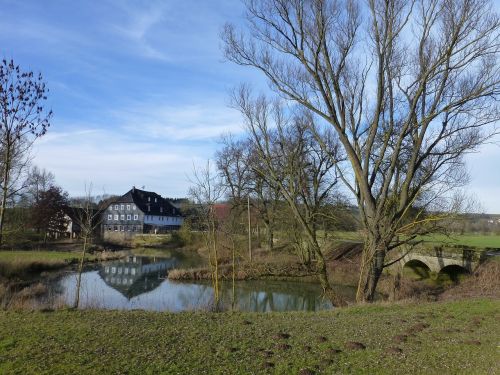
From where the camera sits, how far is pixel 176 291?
2314 centimetres

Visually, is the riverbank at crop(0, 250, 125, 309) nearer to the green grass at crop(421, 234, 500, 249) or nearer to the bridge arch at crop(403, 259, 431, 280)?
the green grass at crop(421, 234, 500, 249)

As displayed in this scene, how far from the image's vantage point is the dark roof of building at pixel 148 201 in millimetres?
77750

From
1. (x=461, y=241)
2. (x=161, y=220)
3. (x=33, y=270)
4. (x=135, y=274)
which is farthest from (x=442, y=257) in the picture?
(x=161, y=220)

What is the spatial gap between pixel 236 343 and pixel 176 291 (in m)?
16.6

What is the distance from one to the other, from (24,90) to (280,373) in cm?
987

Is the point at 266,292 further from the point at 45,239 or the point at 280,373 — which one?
the point at 45,239

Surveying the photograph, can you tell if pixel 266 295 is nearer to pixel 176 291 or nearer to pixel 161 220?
pixel 176 291

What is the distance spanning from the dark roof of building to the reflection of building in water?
114 feet

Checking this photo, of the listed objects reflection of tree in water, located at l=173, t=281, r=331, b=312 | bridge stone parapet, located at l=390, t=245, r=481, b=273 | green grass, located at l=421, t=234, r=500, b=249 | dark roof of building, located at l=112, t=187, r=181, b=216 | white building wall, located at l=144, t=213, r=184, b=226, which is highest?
dark roof of building, located at l=112, t=187, r=181, b=216

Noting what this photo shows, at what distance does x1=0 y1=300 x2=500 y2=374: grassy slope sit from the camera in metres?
6.05

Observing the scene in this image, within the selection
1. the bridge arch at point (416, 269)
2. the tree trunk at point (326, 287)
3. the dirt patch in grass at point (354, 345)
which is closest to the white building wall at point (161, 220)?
the bridge arch at point (416, 269)

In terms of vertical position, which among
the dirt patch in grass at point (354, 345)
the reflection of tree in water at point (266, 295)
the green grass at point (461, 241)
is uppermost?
A: the green grass at point (461, 241)

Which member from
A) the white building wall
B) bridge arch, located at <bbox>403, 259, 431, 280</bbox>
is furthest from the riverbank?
the white building wall

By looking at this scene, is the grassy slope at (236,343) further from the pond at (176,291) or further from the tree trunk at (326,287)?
the pond at (176,291)
